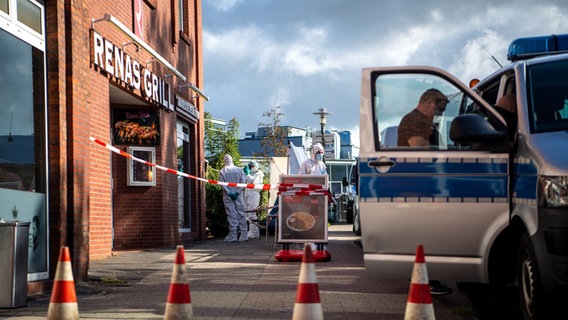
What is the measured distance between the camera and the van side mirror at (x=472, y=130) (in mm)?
5672

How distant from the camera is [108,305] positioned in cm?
734

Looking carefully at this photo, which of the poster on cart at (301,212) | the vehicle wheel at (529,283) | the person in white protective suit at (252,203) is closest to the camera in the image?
the vehicle wheel at (529,283)

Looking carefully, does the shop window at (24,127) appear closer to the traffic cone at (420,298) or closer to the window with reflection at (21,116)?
the window with reflection at (21,116)

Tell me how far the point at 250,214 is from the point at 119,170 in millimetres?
5797

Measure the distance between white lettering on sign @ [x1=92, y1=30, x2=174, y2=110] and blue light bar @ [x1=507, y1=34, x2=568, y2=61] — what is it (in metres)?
6.11

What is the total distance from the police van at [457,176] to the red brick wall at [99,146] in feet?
13.5

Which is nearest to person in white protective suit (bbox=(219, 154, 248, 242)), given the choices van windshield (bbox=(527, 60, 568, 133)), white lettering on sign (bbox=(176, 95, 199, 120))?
white lettering on sign (bbox=(176, 95, 199, 120))

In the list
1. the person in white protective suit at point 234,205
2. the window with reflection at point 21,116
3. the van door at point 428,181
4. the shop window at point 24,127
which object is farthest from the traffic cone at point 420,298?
the person in white protective suit at point 234,205

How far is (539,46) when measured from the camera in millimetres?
7527

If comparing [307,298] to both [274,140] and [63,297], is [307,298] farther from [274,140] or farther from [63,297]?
[274,140]

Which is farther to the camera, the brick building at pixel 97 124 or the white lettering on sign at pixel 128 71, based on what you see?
the white lettering on sign at pixel 128 71

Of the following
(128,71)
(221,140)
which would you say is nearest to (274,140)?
(221,140)

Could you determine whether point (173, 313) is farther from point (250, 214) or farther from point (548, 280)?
point (250, 214)

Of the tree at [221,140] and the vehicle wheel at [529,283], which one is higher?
the tree at [221,140]
